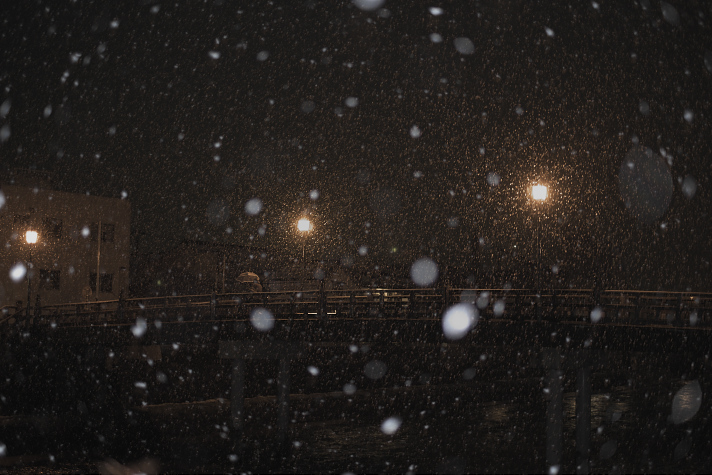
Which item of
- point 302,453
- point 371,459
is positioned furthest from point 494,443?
point 302,453

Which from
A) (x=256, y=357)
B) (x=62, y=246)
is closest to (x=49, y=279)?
(x=62, y=246)

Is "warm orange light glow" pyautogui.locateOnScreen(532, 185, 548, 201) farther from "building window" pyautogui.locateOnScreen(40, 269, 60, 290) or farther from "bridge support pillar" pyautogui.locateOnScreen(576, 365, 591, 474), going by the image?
"building window" pyautogui.locateOnScreen(40, 269, 60, 290)

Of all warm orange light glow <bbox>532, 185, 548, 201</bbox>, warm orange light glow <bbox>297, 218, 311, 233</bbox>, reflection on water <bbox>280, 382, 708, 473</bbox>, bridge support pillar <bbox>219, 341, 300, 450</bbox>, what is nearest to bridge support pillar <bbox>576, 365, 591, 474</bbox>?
reflection on water <bbox>280, 382, 708, 473</bbox>

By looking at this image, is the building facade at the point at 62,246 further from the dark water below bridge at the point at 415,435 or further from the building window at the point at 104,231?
the dark water below bridge at the point at 415,435

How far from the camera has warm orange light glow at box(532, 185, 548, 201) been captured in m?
23.6

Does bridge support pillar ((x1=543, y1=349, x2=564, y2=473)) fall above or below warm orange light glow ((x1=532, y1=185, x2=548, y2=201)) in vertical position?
below

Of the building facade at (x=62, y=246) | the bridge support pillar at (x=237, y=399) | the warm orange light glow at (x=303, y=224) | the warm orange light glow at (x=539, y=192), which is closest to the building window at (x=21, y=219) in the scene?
the building facade at (x=62, y=246)

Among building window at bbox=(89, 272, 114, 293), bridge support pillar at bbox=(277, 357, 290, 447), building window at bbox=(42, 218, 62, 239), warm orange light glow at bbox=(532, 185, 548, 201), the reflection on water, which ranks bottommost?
the reflection on water

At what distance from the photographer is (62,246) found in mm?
48312

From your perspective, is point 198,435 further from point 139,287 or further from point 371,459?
point 139,287

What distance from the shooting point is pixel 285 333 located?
2636 cm

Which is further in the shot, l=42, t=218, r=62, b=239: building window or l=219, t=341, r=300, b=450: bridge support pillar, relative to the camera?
l=42, t=218, r=62, b=239: building window

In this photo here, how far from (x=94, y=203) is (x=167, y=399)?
66.3 ft

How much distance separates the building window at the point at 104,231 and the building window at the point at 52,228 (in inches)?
93.2
